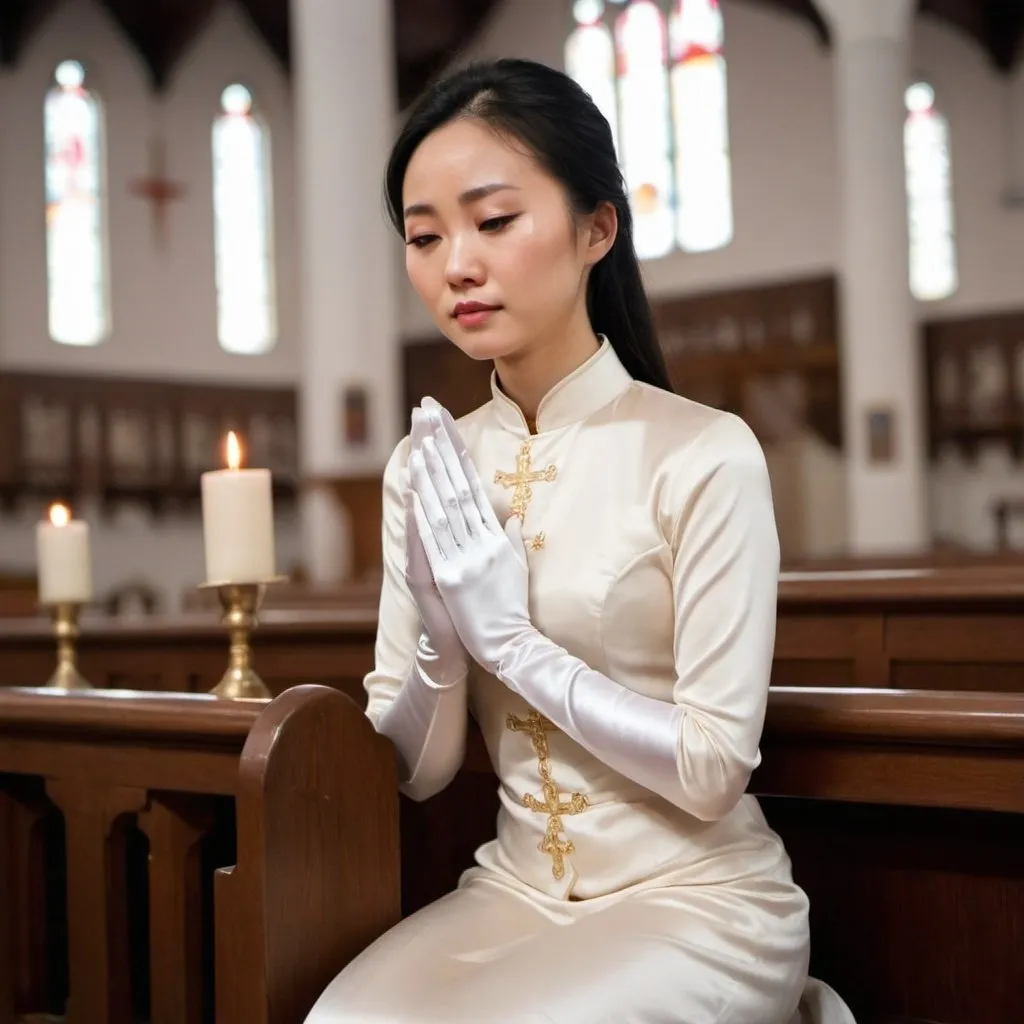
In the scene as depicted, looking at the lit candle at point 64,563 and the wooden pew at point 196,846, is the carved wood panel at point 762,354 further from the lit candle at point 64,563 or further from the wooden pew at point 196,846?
the wooden pew at point 196,846

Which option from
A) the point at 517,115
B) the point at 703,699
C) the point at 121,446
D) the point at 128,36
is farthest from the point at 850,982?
the point at 128,36

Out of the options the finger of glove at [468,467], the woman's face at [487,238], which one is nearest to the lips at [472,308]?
the woman's face at [487,238]

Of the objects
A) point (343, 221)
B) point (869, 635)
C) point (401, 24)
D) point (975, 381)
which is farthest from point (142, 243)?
point (869, 635)

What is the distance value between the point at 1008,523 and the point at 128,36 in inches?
398

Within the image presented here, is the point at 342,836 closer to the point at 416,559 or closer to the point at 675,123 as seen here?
the point at 416,559

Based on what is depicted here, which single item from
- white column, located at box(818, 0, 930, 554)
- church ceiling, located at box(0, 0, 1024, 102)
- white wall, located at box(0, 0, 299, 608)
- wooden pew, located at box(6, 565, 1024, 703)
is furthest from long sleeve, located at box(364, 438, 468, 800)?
church ceiling, located at box(0, 0, 1024, 102)

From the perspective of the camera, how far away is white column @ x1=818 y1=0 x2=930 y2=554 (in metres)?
11.3

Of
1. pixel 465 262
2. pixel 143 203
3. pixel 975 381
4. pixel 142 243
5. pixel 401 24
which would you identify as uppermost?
pixel 401 24

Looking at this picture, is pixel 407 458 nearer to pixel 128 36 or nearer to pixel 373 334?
pixel 373 334

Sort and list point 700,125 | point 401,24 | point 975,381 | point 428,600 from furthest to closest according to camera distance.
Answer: point 401,24, point 700,125, point 975,381, point 428,600

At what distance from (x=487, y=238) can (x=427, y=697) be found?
55 centimetres

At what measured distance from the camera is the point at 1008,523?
1240 cm

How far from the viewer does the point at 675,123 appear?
13.9 meters

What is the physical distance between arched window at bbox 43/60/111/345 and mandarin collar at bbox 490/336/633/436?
42.1ft
